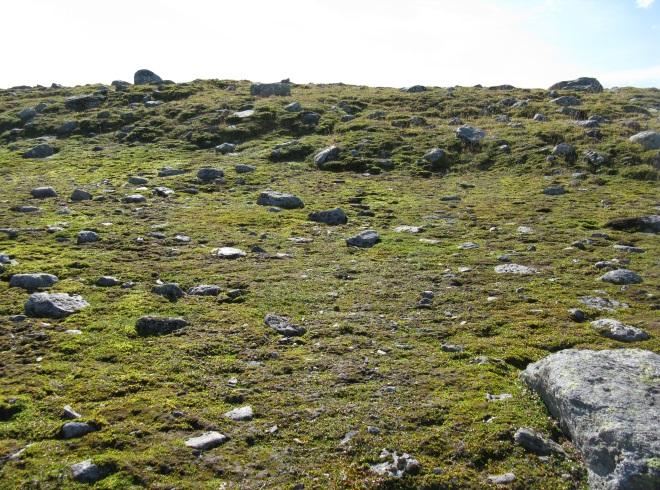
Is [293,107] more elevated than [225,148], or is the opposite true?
[293,107]

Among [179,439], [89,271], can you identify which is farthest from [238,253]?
[179,439]

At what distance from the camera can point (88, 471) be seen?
19.6ft

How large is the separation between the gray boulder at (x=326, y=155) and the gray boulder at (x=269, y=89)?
16.3 metres

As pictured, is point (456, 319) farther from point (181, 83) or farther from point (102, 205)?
point (181, 83)

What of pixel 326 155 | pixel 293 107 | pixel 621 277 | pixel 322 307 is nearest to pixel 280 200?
pixel 326 155

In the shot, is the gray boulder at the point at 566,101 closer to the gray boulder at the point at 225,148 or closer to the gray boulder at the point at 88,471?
the gray boulder at the point at 225,148

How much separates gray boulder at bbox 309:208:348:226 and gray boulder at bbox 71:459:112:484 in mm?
11231

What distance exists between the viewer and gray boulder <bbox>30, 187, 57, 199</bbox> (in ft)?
62.2

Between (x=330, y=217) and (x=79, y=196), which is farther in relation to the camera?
(x=79, y=196)

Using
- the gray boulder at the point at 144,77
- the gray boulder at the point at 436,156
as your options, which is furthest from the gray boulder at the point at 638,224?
the gray boulder at the point at 144,77

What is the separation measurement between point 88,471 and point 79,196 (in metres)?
14.4

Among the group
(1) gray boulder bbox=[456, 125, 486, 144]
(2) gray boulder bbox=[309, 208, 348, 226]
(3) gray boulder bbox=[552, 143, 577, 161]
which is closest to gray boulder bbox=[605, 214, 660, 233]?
(2) gray boulder bbox=[309, 208, 348, 226]

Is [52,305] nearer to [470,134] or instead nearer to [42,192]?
[42,192]

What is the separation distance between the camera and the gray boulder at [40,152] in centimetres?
2719
